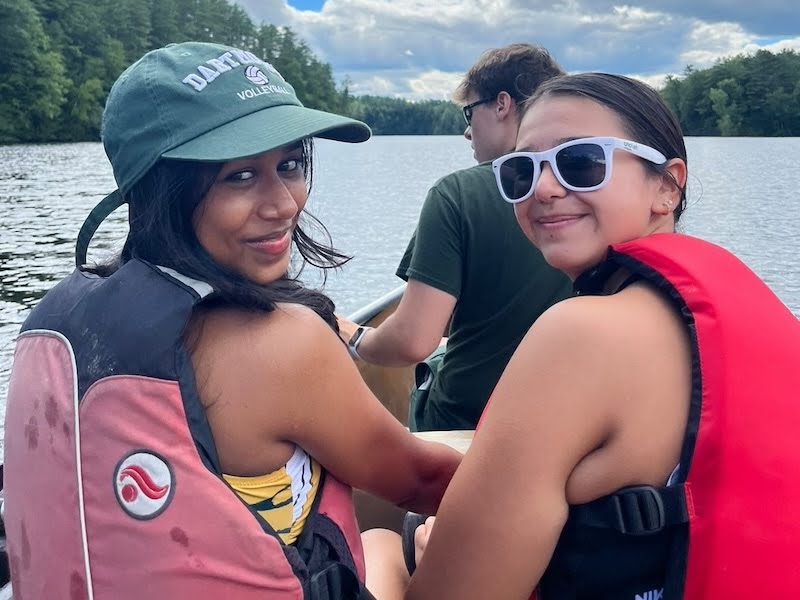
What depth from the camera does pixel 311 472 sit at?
1374mm

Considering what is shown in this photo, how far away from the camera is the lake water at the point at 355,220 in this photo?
36.5 feet

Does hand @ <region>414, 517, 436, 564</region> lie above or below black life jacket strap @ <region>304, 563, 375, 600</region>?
below

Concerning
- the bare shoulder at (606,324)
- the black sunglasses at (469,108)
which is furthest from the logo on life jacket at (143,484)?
the black sunglasses at (469,108)

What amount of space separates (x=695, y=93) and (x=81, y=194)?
40278mm

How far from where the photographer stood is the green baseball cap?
4.32 ft

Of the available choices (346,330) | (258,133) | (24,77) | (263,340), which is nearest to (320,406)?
(263,340)

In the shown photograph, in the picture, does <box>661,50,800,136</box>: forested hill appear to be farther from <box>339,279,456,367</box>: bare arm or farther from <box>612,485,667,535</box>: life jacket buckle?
<box>612,485,667,535</box>: life jacket buckle

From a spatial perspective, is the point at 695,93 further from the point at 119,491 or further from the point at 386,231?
the point at 119,491

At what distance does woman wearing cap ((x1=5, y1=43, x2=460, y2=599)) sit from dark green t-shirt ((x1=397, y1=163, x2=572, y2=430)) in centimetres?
105

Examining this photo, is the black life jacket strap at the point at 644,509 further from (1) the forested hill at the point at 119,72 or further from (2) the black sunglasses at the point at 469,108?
(1) the forested hill at the point at 119,72

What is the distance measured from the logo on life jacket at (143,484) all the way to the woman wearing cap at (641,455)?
0.42 m

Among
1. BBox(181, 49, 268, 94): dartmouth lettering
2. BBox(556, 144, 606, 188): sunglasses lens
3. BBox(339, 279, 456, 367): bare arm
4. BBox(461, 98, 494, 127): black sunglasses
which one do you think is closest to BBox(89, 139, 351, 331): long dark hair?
BBox(181, 49, 268, 94): dartmouth lettering

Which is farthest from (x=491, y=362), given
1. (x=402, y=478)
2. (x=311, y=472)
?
(x=311, y=472)

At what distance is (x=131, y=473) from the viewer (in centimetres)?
118
